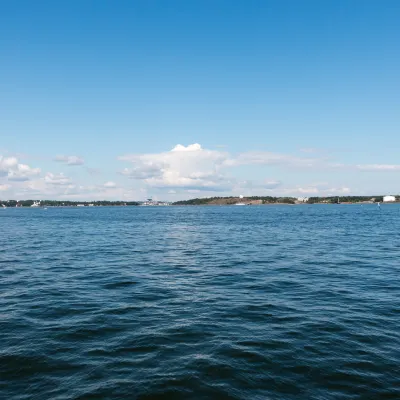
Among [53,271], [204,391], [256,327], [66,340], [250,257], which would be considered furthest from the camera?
[250,257]

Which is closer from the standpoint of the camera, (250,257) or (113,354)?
(113,354)

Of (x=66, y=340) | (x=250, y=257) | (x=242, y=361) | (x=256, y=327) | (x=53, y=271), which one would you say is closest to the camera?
(x=242, y=361)

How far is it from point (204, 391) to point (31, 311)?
14177 mm

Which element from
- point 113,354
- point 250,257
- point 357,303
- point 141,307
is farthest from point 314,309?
point 250,257

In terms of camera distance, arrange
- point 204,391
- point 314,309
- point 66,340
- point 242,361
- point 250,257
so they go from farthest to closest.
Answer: point 250,257, point 314,309, point 66,340, point 242,361, point 204,391

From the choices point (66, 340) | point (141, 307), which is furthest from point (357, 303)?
point (66, 340)

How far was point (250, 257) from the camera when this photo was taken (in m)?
42.8

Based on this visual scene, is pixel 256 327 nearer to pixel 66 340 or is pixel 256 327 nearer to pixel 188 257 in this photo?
pixel 66 340

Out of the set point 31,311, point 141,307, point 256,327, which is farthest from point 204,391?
point 31,311

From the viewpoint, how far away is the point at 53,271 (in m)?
34.0

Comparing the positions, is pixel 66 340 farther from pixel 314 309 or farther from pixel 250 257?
pixel 250 257

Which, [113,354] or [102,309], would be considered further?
[102,309]

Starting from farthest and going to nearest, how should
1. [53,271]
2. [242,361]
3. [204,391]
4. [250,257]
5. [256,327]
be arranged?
1. [250,257]
2. [53,271]
3. [256,327]
4. [242,361]
5. [204,391]

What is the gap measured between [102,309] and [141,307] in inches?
97.0
